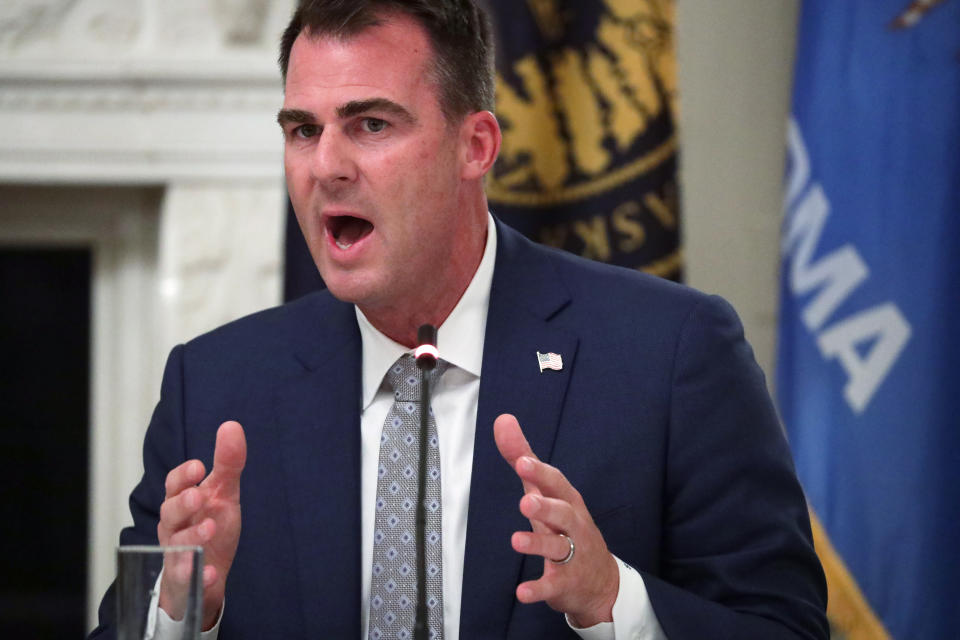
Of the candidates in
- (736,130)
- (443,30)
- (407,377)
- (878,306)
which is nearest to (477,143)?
(443,30)

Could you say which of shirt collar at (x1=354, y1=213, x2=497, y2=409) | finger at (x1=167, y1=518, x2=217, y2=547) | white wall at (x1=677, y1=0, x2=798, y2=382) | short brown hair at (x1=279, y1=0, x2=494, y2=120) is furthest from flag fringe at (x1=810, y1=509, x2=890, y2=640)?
finger at (x1=167, y1=518, x2=217, y2=547)

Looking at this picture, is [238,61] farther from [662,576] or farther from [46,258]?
[662,576]

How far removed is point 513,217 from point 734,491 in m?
1.44

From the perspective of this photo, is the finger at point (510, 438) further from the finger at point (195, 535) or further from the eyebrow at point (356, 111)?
the eyebrow at point (356, 111)

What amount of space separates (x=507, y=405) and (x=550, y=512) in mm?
424

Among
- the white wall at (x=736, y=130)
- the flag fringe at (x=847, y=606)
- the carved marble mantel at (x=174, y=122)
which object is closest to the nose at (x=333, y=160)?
the carved marble mantel at (x=174, y=122)

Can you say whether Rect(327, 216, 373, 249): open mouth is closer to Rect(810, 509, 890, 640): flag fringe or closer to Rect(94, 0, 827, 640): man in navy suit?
Rect(94, 0, 827, 640): man in navy suit

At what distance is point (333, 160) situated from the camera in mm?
1676

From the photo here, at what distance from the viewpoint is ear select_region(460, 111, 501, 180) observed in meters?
1.87

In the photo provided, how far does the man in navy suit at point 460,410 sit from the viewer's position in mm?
1654

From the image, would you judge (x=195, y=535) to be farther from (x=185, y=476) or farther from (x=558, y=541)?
(x=558, y=541)

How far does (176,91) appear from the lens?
3.24 metres

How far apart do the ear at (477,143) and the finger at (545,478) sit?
0.64 metres

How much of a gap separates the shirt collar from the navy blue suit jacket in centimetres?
3
